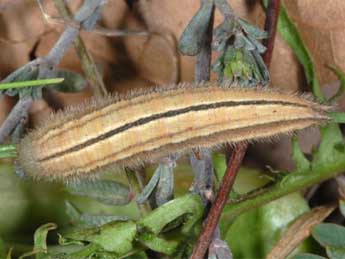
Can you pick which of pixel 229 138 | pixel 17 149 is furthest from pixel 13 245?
pixel 229 138

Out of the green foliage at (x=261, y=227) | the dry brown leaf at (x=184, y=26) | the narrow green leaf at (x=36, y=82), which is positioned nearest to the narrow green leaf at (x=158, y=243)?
the green foliage at (x=261, y=227)

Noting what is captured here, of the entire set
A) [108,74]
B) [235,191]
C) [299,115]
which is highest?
[299,115]

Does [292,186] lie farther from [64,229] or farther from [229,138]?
[64,229]

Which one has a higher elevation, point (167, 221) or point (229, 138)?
point (229, 138)

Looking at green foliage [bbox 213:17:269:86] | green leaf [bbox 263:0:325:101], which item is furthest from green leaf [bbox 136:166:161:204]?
green leaf [bbox 263:0:325:101]

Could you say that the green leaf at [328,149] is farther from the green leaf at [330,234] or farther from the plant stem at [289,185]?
the green leaf at [330,234]

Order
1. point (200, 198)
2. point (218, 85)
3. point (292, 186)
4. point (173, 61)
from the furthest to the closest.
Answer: point (173, 61), point (292, 186), point (200, 198), point (218, 85)

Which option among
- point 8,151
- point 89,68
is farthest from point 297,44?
point 8,151
